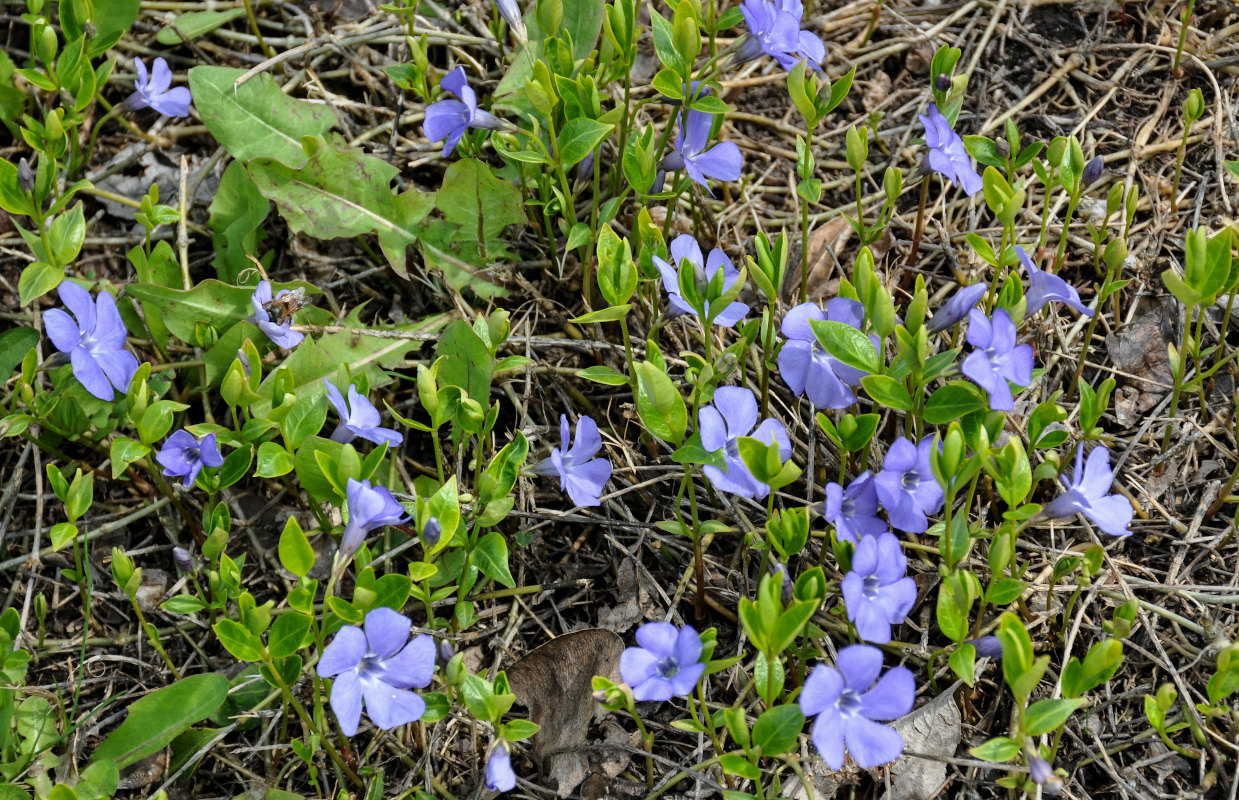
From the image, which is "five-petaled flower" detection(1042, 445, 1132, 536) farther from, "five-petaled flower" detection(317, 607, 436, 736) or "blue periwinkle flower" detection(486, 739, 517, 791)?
"five-petaled flower" detection(317, 607, 436, 736)

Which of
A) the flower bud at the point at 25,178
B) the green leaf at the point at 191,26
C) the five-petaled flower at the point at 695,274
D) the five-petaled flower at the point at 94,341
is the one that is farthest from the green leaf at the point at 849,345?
the green leaf at the point at 191,26

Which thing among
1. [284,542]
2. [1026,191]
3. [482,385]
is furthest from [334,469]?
[1026,191]

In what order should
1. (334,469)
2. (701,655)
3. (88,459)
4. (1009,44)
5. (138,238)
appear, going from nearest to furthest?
(701,655), (334,469), (88,459), (138,238), (1009,44)

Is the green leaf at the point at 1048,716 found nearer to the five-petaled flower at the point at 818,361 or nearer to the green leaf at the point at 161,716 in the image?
the five-petaled flower at the point at 818,361


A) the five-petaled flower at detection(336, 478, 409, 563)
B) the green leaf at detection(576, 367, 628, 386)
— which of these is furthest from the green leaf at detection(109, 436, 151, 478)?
the green leaf at detection(576, 367, 628, 386)

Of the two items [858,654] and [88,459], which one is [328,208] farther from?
[858,654]

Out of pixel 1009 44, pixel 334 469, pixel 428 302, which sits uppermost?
pixel 1009 44

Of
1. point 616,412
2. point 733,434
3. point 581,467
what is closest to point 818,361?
point 733,434
